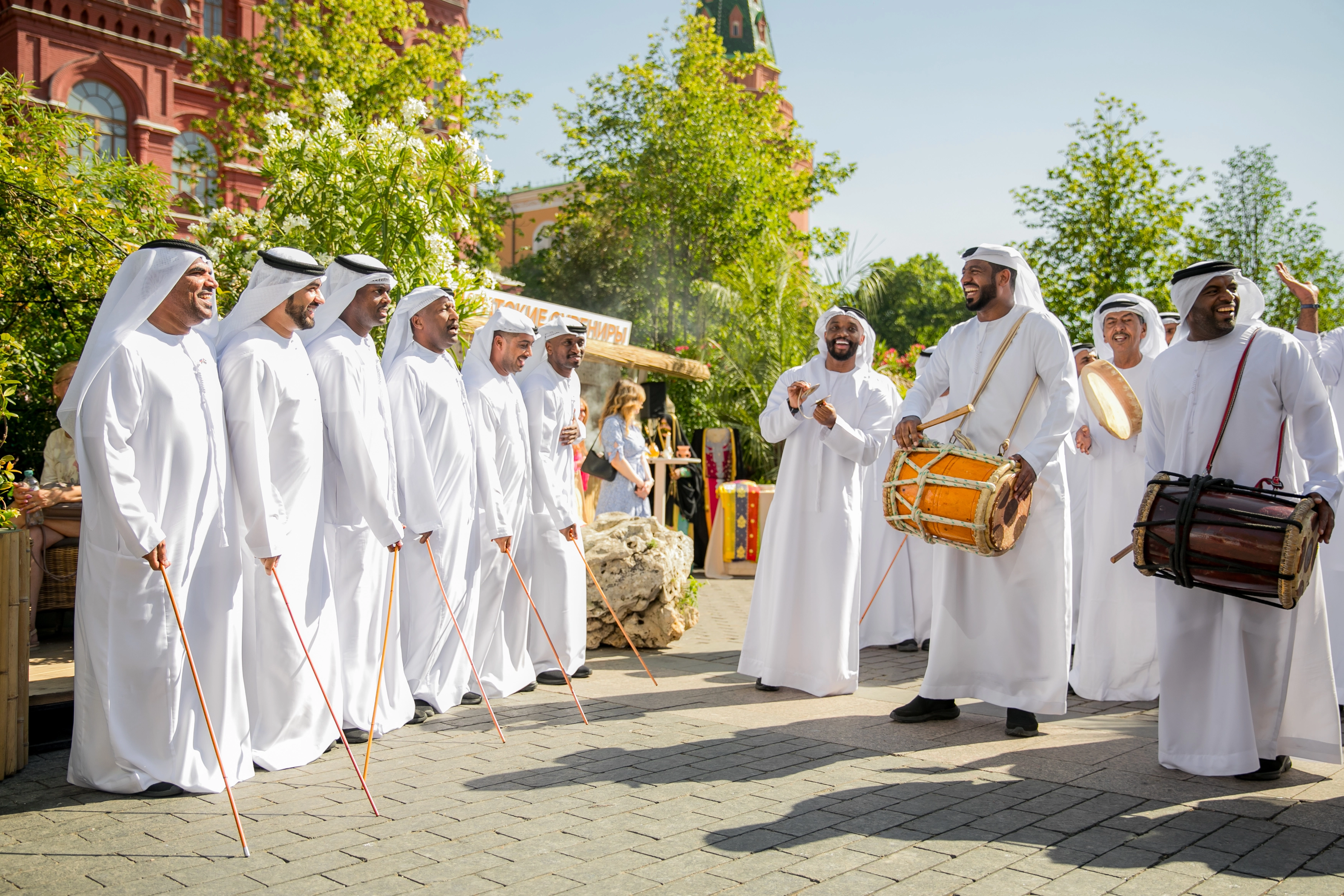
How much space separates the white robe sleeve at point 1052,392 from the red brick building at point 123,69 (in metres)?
25.9

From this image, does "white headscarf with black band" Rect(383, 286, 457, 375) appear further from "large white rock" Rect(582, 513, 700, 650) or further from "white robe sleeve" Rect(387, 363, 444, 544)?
"large white rock" Rect(582, 513, 700, 650)

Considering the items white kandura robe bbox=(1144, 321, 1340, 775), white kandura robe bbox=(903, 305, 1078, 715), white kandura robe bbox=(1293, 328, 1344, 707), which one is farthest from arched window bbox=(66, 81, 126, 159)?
white kandura robe bbox=(1144, 321, 1340, 775)

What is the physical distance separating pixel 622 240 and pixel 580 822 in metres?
31.3

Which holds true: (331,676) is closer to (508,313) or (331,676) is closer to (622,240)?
(508,313)

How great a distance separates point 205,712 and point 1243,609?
4311 millimetres

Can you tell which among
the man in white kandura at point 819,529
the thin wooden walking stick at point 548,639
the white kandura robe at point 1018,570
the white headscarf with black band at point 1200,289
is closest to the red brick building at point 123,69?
the thin wooden walking stick at point 548,639

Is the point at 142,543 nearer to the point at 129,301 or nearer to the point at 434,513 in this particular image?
the point at 129,301

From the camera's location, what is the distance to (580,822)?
4012mm

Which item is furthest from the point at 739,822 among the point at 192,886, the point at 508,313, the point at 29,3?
the point at 29,3

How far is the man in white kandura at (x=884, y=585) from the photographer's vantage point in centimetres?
854

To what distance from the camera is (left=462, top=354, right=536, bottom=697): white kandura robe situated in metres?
6.43

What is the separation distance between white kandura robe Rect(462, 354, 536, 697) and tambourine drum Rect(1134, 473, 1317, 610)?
357 cm

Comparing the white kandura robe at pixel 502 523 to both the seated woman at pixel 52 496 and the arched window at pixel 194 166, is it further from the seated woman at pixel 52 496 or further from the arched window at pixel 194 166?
the arched window at pixel 194 166

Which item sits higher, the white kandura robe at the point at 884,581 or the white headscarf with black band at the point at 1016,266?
the white headscarf with black band at the point at 1016,266
